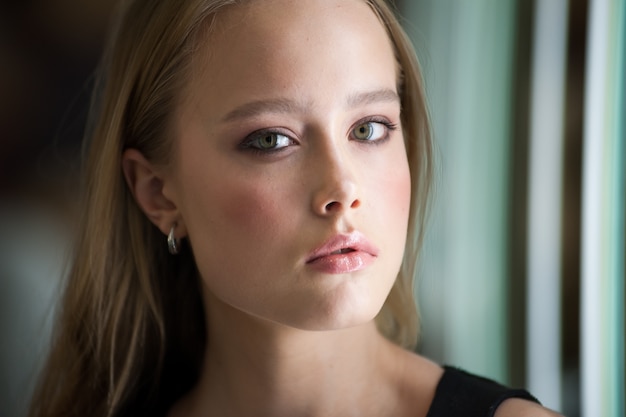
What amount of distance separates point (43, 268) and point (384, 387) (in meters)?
1.06

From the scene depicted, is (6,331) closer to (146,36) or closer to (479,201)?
(146,36)

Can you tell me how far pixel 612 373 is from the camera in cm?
137

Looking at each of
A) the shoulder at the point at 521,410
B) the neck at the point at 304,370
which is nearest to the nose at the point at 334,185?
the neck at the point at 304,370

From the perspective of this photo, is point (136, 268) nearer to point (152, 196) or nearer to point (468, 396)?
point (152, 196)

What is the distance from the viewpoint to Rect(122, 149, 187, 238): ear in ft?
4.33

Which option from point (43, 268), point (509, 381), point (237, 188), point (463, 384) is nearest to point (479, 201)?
point (509, 381)

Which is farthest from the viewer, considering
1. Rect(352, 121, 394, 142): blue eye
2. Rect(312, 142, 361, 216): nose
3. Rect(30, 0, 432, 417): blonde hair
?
Rect(30, 0, 432, 417): blonde hair

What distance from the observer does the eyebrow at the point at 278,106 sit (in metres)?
1.13

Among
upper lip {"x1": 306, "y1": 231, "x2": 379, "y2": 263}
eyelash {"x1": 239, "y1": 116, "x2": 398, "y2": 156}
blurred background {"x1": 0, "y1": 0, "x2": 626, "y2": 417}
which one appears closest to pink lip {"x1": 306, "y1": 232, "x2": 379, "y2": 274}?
upper lip {"x1": 306, "y1": 231, "x2": 379, "y2": 263}

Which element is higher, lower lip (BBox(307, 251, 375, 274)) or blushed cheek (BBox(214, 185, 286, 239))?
blushed cheek (BBox(214, 185, 286, 239))

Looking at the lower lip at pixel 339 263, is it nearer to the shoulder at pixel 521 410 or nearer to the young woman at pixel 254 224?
the young woman at pixel 254 224

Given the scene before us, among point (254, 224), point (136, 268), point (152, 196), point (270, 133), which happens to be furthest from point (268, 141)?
point (136, 268)

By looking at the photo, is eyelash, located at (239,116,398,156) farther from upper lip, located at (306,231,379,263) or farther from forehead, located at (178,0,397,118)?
upper lip, located at (306,231,379,263)

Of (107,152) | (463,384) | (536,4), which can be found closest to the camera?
(463,384)
